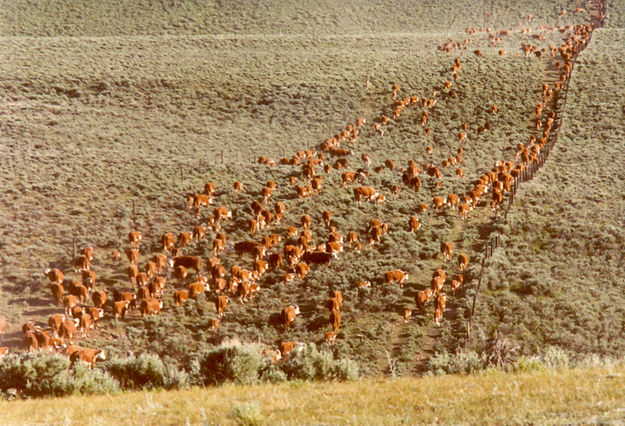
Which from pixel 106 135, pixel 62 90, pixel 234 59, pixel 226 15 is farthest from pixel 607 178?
pixel 226 15

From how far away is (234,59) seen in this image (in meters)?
55.4

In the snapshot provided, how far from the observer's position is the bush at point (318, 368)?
1070cm

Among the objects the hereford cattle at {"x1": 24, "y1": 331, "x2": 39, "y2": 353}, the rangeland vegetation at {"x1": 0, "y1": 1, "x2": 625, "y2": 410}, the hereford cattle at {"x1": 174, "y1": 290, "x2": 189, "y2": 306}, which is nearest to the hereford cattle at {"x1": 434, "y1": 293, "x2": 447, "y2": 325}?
the rangeland vegetation at {"x1": 0, "y1": 1, "x2": 625, "y2": 410}

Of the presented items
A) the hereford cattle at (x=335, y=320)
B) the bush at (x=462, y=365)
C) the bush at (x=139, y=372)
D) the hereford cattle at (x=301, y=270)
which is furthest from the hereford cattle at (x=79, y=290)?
the bush at (x=462, y=365)

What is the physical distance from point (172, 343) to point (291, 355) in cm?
543

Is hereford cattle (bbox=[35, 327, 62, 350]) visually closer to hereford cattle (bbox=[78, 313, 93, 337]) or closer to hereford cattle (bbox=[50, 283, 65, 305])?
hereford cattle (bbox=[78, 313, 93, 337])

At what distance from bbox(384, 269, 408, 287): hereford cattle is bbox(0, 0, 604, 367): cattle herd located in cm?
3

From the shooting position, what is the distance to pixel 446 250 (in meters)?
21.8

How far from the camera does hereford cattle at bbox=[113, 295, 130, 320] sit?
1714 centimetres

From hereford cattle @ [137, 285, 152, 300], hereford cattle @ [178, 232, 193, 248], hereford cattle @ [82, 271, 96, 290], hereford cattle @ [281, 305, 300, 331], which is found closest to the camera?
hereford cattle @ [281, 305, 300, 331]

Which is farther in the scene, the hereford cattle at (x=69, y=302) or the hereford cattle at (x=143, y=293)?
the hereford cattle at (x=143, y=293)

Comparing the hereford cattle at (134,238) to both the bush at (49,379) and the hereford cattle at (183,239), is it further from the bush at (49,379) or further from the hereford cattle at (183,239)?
the bush at (49,379)

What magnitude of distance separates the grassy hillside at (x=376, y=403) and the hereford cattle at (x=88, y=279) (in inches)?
374

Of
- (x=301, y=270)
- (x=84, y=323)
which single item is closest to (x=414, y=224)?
(x=301, y=270)
